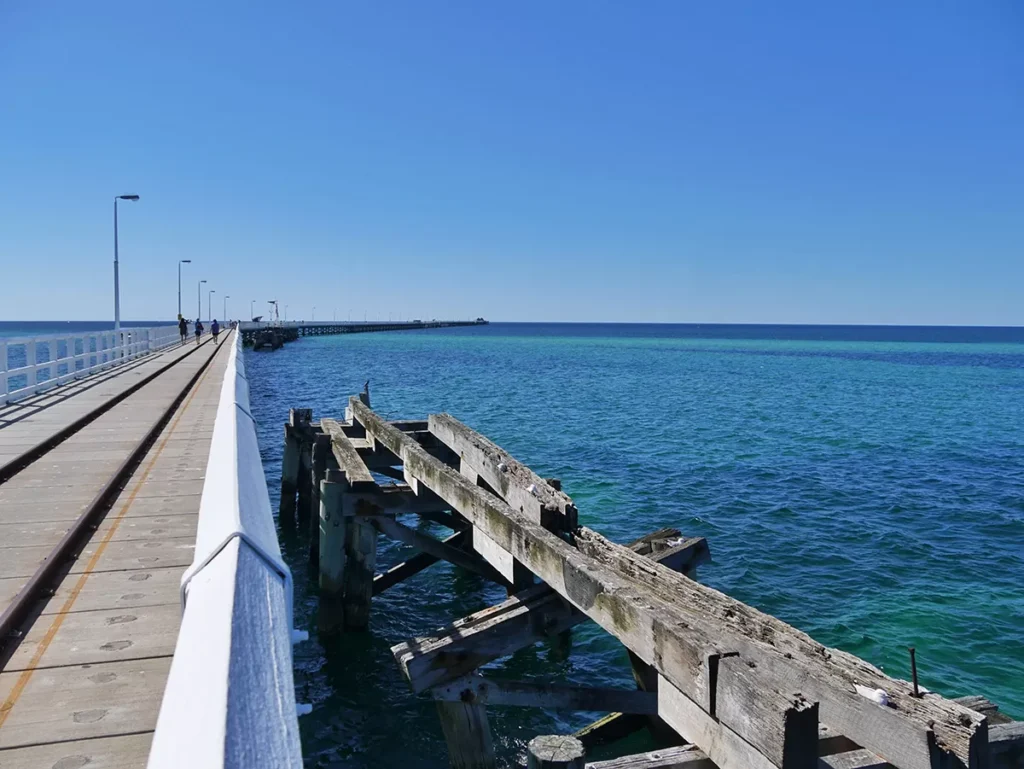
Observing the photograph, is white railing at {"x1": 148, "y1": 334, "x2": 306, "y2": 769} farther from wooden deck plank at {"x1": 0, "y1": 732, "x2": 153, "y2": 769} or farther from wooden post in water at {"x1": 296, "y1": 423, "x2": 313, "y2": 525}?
wooden post in water at {"x1": 296, "y1": 423, "x2": 313, "y2": 525}

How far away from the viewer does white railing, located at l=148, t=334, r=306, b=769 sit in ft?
4.59

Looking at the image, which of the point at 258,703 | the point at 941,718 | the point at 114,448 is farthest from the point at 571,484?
the point at 258,703

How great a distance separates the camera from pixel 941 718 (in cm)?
365

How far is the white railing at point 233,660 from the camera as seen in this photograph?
1.40 m

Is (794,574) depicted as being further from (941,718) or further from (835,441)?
(835,441)

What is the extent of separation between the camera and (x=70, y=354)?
1958 cm

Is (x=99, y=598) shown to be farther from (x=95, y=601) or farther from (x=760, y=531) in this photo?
(x=760, y=531)

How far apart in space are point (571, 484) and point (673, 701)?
1366 cm

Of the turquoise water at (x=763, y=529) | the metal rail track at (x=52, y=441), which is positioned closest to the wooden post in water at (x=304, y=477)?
the turquoise water at (x=763, y=529)

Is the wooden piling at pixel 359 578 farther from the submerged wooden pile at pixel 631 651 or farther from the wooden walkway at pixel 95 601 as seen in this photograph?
the wooden walkway at pixel 95 601

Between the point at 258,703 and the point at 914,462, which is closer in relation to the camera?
the point at 258,703

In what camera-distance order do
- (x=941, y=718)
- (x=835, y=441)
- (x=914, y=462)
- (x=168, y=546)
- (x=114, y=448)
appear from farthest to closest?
1. (x=835, y=441)
2. (x=914, y=462)
3. (x=114, y=448)
4. (x=168, y=546)
5. (x=941, y=718)

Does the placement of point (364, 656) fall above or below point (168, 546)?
below

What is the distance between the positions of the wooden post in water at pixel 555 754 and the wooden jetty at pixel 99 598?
1.79 meters
